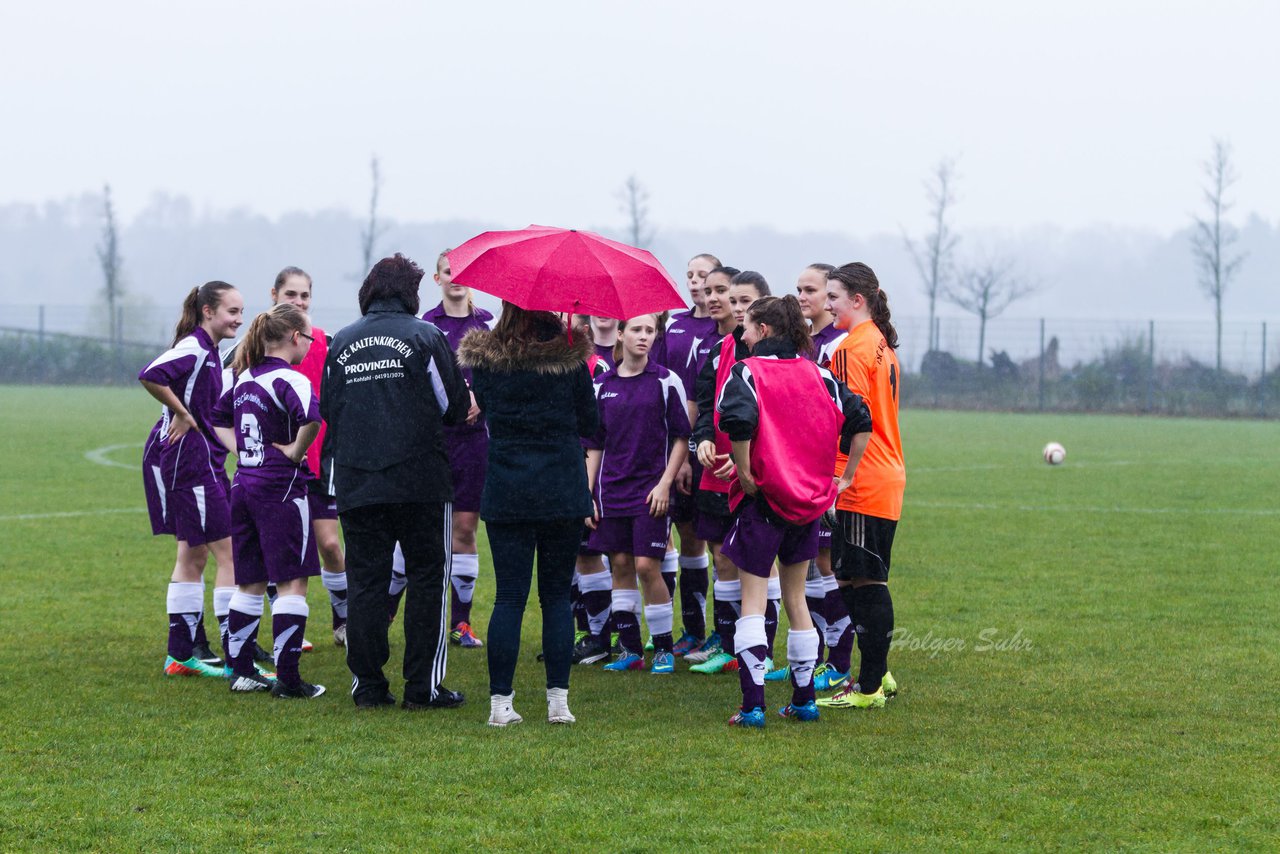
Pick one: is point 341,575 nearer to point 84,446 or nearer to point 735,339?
point 735,339

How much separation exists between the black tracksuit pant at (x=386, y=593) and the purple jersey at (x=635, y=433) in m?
1.15

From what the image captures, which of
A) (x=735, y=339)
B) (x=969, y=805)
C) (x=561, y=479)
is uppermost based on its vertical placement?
(x=735, y=339)

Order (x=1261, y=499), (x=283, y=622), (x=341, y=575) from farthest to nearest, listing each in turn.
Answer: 1. (x=1261, y=499)
2. (x=341, y=575)
3. (x=283, y=622)

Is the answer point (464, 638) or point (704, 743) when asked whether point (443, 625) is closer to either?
point (704, 743)

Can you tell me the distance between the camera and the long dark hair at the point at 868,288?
5973 millimetres

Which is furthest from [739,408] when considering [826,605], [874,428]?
[826,605]

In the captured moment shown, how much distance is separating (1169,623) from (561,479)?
13.8 ft

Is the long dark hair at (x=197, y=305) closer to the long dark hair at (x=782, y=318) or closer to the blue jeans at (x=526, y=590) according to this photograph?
the blue jeans at (x=526, y=590)

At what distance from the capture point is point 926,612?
8430 mm

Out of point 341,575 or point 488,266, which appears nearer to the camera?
point 488,266

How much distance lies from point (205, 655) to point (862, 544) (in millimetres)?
3262

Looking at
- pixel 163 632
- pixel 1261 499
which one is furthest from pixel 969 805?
pixel 1261 499

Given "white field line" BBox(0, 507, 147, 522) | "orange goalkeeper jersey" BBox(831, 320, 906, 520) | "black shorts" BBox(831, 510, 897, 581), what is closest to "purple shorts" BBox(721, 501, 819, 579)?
"black shorts" BBox(831, 510, 897, 581)

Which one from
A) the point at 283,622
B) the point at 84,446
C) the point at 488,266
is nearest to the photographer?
the point at 488,266
